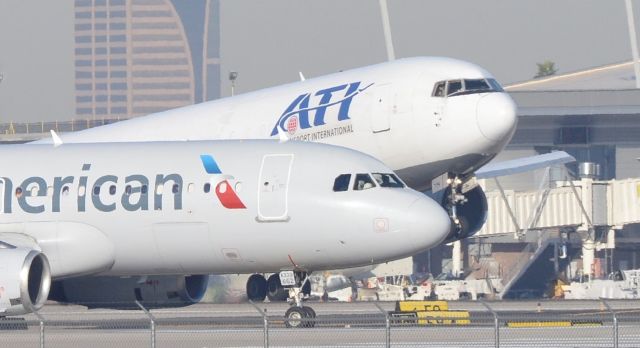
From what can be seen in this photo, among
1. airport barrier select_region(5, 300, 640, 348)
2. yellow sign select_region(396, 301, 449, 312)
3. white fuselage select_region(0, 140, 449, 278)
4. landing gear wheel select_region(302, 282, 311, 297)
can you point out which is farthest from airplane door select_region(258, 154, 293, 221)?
yellow sign select_region(396, 301, 449, 312)

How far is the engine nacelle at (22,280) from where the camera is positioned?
29453mm

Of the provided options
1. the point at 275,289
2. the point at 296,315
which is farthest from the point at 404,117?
the point at 296,315

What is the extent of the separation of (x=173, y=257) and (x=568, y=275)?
4686 centimetres

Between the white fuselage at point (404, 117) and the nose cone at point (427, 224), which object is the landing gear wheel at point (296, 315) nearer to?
the nose cone at point (427, 224)

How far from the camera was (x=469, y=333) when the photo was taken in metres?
29.1

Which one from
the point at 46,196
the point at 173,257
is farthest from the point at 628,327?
the point at 46,196

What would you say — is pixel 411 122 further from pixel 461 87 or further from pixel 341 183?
pixel 341 183

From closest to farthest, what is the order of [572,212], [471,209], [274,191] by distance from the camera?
[274,191], [471,209], [572,212]

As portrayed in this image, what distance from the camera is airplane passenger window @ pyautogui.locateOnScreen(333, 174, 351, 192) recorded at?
31.0 m

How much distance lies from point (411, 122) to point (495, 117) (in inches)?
75.1

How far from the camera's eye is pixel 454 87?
3534 cm

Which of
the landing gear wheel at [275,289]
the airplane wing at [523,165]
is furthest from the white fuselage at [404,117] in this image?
the airplane wing at [523,165]

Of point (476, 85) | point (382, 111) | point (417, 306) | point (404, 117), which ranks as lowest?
point (417, 306)

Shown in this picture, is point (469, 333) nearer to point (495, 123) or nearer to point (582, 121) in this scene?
point (495, 123)
